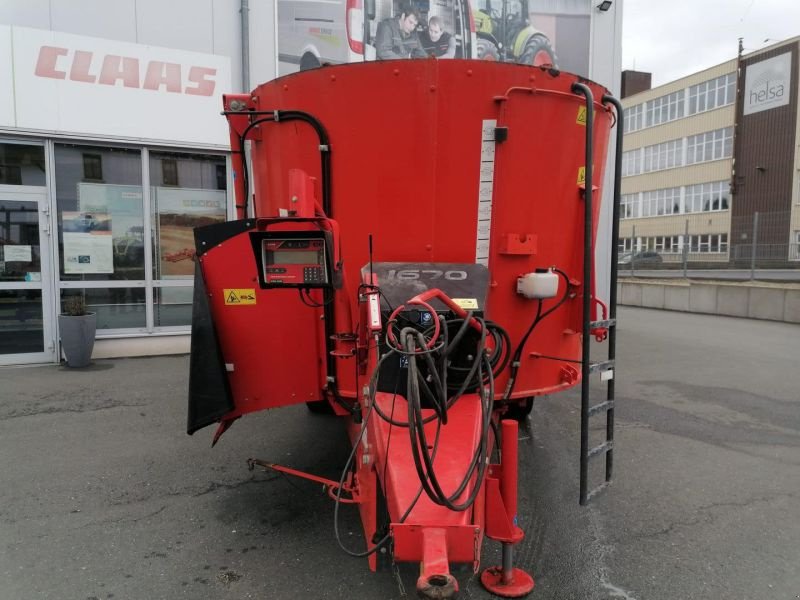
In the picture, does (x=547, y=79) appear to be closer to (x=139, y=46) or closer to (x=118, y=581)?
(x=118, y=581)

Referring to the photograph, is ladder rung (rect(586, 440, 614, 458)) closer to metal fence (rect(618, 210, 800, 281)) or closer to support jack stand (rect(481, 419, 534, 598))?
support jack stand (rect(481, 419, 534, 598))

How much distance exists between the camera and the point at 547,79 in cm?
313

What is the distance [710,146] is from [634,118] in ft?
23.6

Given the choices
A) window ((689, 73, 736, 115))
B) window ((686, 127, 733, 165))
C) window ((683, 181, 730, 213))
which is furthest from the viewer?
window ((683, 181, 730, 213))

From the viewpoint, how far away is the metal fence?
1520 cm

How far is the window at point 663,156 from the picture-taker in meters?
42.3

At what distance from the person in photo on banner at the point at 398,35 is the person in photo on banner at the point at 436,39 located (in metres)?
0.16

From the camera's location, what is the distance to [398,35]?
885 centimetres

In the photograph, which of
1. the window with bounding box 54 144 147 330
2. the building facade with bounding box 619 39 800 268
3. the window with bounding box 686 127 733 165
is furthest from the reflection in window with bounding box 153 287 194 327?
the window with bounding box 686 127 733 165

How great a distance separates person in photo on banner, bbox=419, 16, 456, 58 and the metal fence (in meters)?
10.6

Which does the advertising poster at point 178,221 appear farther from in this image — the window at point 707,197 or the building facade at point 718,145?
the window at point 707,197

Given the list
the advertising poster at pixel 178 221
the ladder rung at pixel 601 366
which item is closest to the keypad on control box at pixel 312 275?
the ladder rung at pixel 601 366

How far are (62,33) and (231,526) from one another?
7.40 meters

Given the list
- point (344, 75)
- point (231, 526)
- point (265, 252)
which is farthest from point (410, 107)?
point (231, 526)
